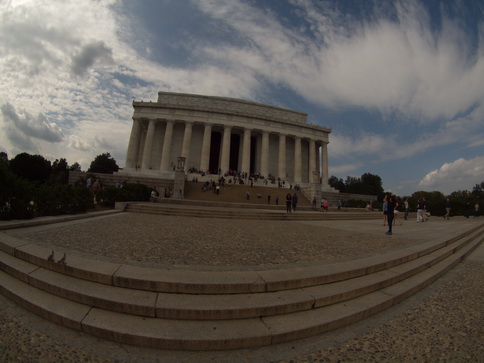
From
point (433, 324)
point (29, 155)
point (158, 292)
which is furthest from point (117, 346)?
point (29, 155)

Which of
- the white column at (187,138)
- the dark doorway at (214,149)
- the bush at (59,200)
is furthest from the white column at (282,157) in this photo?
the bush at (59,200)

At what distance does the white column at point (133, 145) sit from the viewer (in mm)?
40188

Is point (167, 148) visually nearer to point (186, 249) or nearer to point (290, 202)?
point (290, 202)

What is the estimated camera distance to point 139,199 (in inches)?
750

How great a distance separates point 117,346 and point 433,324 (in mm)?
4142

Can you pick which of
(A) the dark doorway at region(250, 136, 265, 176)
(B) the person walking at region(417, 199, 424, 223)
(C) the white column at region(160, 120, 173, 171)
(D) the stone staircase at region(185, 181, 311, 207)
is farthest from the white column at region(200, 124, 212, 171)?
(B) the person walking at region(417, 199, 424, 223)

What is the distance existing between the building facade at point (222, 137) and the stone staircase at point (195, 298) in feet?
117

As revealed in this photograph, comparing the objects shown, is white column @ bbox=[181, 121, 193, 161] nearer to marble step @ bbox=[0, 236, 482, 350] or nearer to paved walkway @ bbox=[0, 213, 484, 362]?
paved walkway @ bbox=[0, 213, 484, 362]

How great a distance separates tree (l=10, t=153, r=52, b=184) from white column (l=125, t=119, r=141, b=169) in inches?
621

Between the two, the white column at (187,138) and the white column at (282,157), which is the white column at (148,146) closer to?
the white column at (187,138)

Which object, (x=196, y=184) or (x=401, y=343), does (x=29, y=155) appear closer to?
(x=196, y=184)

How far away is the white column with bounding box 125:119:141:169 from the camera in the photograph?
4019cm

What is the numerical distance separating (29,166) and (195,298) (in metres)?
55.9

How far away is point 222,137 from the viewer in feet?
148
